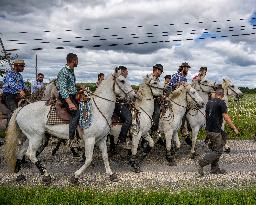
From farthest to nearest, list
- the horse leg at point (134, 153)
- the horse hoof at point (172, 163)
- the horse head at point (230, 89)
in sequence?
the horse head at point (230, 89) → the horse hoof at point (172, 163) → the horse leg at point (134, 153)

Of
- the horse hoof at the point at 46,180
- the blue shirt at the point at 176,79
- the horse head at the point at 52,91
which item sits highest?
the blue shirt at the point at 176,79

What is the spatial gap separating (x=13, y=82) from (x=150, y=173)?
4.89 m

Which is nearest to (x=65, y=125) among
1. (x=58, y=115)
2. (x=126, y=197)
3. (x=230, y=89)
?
(x=58, y=115)

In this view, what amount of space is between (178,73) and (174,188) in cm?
524

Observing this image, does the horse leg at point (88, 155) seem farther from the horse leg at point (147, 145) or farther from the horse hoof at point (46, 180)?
the horse leg at point (147, 145)

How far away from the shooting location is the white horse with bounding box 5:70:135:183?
9.91 metres

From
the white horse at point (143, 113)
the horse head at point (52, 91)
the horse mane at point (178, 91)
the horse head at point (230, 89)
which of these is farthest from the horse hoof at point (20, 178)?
the horse head at point (230, 89)

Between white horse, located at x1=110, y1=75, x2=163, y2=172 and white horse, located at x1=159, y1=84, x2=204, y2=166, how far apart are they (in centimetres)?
89

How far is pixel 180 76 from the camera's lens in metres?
13.6

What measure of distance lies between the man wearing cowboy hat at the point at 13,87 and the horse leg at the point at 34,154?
7.08 ft

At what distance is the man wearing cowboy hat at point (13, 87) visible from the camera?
39.0ft

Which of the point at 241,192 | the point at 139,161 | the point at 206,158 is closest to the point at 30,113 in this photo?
the point at 139,161

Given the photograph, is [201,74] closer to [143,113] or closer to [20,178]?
[143,113]

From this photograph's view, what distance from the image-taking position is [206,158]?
34.6ft
